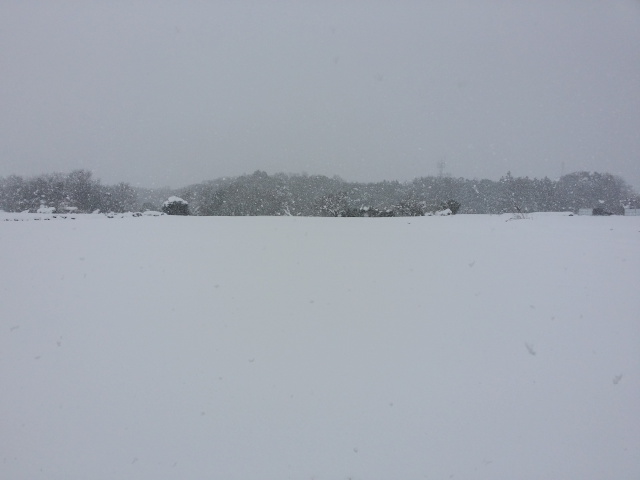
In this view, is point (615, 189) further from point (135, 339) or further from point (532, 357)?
point (135, 339)

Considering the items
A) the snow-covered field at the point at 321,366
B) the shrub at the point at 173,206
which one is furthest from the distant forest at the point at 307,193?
the snow-covered field at the point at 321,366

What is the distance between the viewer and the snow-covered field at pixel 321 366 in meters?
3.66

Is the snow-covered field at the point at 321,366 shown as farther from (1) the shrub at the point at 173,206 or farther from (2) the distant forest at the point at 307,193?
(2) the distant forest at the point at 307,193

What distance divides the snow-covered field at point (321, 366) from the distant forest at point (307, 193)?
31160mm

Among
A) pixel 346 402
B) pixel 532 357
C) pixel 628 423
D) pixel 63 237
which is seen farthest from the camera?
pixel 63 237

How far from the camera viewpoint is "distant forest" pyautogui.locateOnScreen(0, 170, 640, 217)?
139 feet

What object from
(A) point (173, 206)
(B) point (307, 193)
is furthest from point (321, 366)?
(B) point (307, 193)

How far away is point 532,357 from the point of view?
186 inches

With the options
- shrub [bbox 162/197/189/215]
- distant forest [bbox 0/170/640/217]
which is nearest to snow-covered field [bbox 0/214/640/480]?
shrub [bbox 162/197/189/215]

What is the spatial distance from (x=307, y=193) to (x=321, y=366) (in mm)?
46159

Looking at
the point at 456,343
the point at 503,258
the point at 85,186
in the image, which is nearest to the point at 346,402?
the point at 456,343

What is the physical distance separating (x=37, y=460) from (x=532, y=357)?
595 cm

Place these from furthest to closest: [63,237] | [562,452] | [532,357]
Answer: [63,237], [532,357], [562,452]

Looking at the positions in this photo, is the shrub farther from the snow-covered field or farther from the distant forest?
the distant forest
